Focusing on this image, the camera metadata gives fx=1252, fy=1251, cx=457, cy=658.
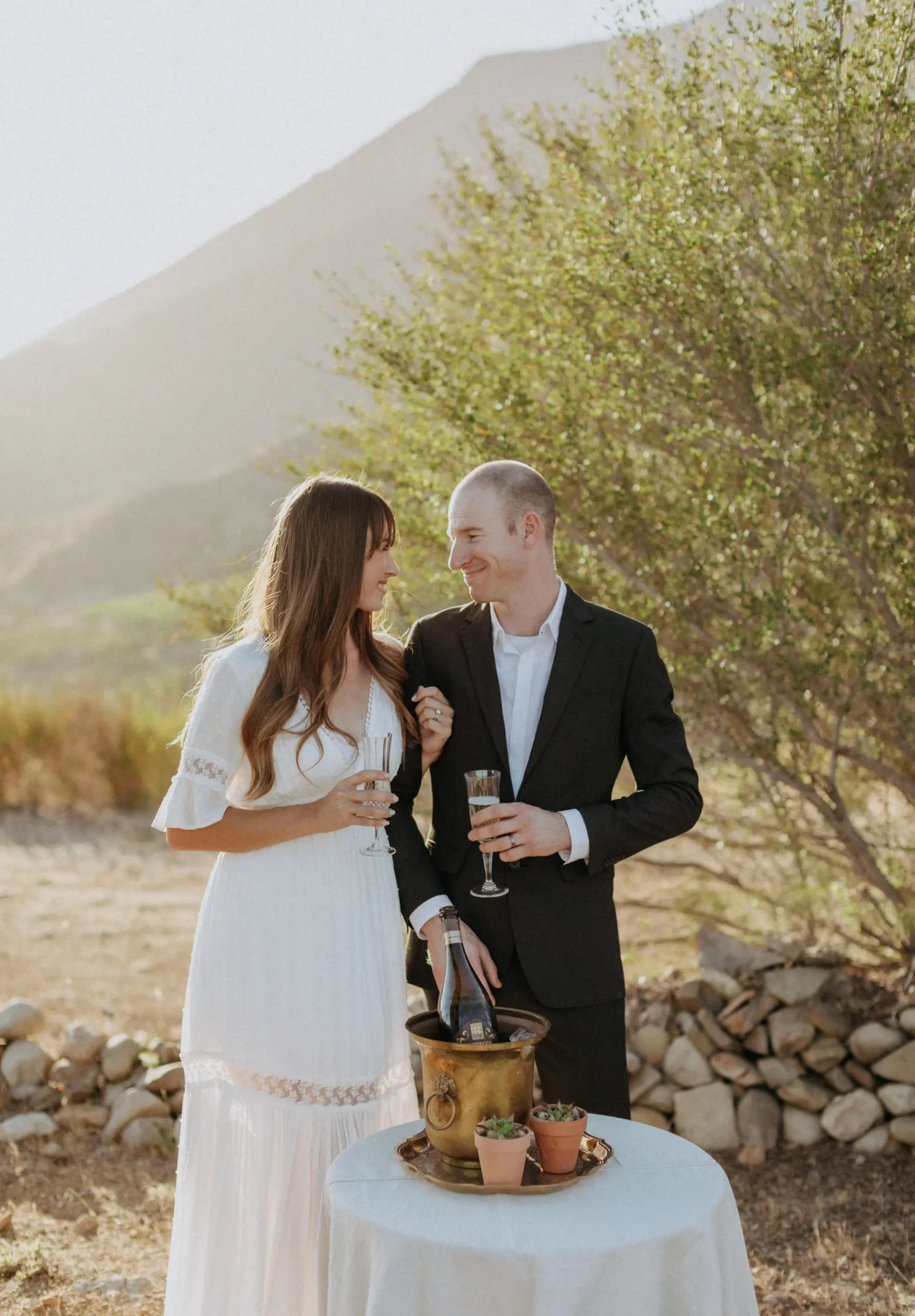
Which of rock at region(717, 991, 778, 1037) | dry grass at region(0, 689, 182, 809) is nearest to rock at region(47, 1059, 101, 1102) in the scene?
rock at region(717, 991, 778, 1037)

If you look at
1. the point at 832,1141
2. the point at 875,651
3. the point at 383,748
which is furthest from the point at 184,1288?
the point at 875,651

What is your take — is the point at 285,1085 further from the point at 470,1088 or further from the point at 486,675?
the point at 486,675

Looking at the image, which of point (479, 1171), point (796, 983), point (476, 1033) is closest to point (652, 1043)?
point (796, 983)

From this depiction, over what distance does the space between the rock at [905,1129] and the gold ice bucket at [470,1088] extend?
3064mm

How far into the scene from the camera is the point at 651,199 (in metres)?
4.86

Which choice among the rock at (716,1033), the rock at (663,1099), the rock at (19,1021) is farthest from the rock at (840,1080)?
the rock at (19,1021)

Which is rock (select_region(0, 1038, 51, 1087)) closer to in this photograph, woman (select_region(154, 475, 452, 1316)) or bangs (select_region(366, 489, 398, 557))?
woman (select_region(154, 475, 452, 1316))

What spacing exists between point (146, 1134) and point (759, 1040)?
261 cm

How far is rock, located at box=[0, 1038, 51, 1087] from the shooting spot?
567 centimetres

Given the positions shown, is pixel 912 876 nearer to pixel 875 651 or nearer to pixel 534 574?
pixel 875 651

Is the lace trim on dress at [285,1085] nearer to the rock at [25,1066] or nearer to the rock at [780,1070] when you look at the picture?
the rock at [780,1070]

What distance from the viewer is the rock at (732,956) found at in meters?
5.29

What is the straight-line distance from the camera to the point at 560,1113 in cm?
227

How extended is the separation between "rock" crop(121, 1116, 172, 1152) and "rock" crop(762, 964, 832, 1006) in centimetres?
262
